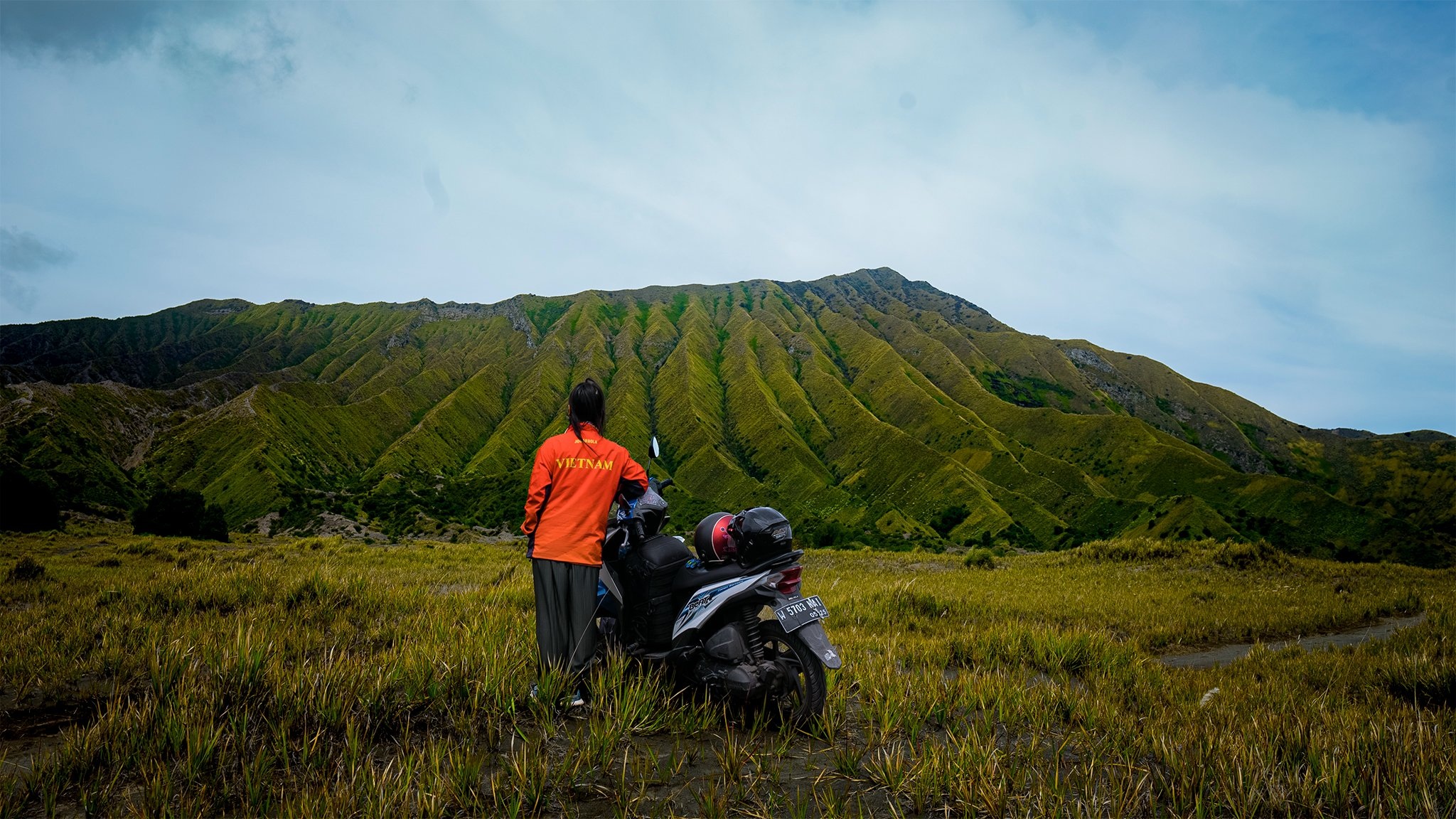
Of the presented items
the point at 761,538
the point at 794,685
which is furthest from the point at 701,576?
the point at 794,685

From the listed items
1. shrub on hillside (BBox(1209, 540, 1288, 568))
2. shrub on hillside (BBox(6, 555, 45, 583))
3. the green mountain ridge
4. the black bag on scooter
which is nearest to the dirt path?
the black bag on scooter

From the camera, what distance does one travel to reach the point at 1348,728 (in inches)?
165

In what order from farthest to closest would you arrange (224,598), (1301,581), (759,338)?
1. (759,338)
2. (1301,581)
3. (224,598)

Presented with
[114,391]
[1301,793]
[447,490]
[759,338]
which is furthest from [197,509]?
[759,338]

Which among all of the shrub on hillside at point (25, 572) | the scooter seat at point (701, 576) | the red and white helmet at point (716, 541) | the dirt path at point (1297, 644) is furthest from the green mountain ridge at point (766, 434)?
the scooter seat at point (701, 576)

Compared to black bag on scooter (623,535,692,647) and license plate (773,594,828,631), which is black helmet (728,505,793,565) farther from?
black bag on scooter (623,535,692,647)

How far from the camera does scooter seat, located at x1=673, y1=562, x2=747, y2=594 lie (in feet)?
14.3

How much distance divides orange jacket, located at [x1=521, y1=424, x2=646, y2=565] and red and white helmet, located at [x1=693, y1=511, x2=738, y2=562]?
64 centimetres

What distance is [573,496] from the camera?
180 inches

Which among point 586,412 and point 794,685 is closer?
point 794,685

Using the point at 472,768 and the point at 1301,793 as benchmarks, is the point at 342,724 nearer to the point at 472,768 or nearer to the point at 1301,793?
the point at 472,768

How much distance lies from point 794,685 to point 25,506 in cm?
6383

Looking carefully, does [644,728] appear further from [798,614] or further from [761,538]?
[761,538]

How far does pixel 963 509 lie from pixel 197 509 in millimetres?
82314
